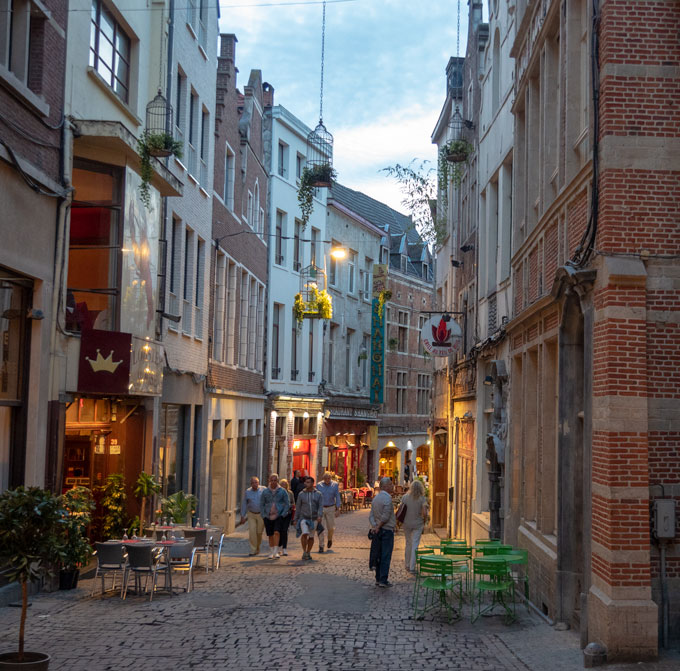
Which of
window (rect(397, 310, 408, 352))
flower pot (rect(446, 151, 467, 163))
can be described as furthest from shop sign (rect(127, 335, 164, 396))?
window (rect(397, 310, 408, 352))

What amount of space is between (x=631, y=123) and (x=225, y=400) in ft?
58.6

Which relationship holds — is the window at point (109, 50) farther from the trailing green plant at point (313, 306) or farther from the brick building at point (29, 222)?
the trailing green plant at point (313, 306)

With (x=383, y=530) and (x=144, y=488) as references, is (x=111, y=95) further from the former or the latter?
(x=383, y=530)

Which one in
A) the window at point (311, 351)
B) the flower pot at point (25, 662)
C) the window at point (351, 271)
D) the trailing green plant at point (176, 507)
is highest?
the window at point (351, 271)

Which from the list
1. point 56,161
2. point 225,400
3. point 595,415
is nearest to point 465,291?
point 225,400

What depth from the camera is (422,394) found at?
5525 cm

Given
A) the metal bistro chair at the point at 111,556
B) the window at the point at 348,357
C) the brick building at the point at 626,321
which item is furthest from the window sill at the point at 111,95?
the window at the point at 348,357

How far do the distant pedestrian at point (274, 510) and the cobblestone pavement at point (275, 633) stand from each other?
3655 millimetres

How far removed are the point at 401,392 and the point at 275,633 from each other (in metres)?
41.6

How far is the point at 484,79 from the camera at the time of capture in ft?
72.3

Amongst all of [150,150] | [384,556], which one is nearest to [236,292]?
[150,150]

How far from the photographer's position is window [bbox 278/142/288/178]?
3534 centimetres

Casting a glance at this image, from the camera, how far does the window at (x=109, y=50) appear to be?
1522 cm

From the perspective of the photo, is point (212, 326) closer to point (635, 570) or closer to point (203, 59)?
point (203, 59)
